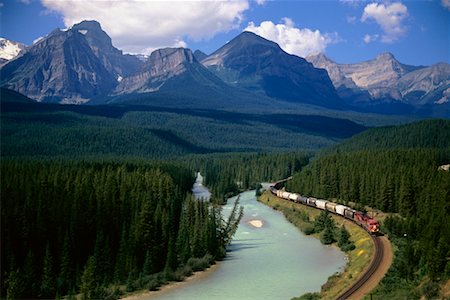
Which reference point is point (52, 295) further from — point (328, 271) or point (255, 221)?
point (255, 221)

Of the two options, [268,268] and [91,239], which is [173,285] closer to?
[91,239]

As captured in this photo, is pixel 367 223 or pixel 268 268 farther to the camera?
pixel 367 223

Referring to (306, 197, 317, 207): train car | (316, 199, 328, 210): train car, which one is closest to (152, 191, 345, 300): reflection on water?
(316, 199, 328, 210): train car

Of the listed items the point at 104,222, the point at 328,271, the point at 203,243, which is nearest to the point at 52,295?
the point at 104,222

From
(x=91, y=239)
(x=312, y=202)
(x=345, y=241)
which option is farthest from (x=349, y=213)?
(x=91, y=239)

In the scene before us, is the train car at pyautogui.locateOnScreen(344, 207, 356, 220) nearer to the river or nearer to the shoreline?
the river

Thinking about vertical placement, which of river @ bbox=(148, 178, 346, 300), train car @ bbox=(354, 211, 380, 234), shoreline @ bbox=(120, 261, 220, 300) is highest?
train car @ bbox=(354, 211, 380, 234)
